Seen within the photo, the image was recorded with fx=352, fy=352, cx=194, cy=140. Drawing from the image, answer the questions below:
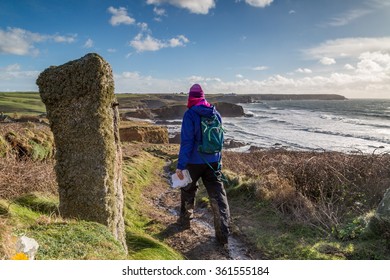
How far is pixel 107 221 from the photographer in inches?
191

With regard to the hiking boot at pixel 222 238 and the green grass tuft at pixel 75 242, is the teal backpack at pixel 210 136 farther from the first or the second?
the green grass tuft at pixel 75 242

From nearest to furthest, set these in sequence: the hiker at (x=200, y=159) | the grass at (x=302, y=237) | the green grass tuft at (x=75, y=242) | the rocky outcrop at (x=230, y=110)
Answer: the green grass tuft at (x=75, y=242) < the grass at (x=302, y=237) < the hiker at (x=200, y=159) < the rocky outcrop at (x=230, y=110)

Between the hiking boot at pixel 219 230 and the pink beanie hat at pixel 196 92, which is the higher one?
the pink beanie hat at pixel 196 92

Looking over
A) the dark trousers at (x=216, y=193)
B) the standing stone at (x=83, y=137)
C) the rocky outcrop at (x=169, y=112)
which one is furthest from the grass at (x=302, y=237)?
the rocky outcrop at (x=169, y=112)

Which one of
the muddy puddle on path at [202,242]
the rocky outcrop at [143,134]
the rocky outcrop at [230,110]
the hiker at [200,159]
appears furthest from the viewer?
the rocky outcrop at [230,110]

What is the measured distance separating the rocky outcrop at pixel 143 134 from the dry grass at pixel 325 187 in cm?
2760

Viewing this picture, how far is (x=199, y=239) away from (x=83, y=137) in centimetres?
298

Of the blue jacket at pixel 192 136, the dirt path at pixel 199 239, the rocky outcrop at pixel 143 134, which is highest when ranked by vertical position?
the blue jacket at pixel 192 136

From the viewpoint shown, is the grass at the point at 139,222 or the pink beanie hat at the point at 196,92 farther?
the pink beanie hat at the point at 196,92

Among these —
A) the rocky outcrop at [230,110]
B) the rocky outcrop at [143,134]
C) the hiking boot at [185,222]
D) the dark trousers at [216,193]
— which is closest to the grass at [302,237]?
the dark trousers at [216,193]

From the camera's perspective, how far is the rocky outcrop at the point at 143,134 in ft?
119
